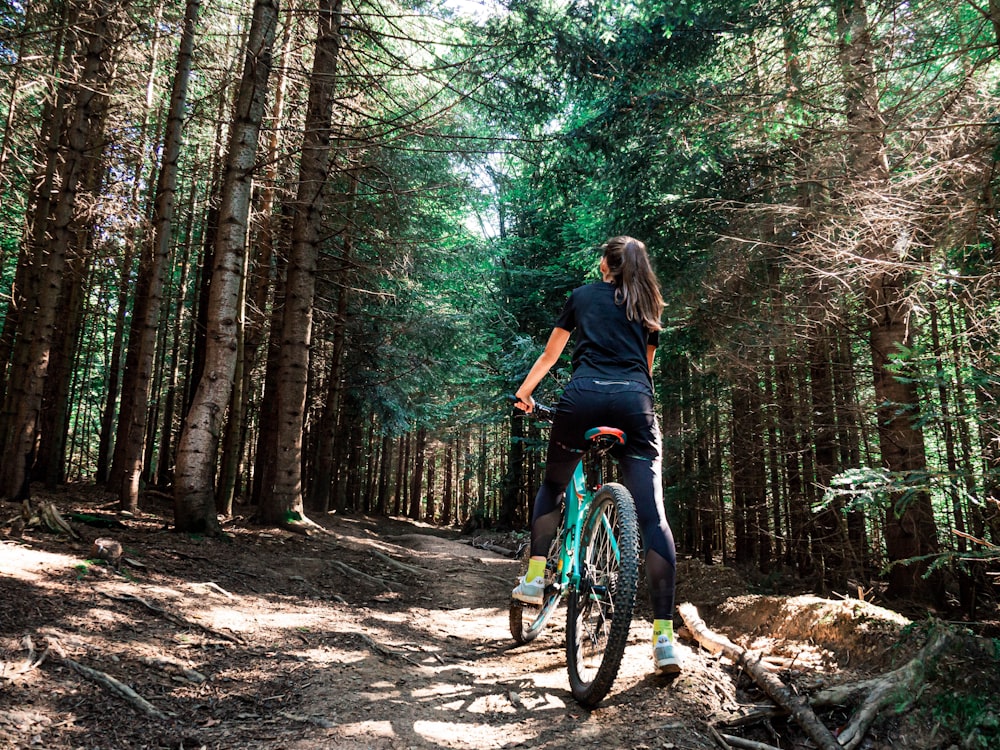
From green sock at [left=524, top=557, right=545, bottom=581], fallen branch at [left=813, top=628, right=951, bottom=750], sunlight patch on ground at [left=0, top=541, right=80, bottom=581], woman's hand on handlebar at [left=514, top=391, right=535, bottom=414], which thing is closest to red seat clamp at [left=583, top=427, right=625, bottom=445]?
woman's hand on handlebar at [left=514, top=391, right=535, bottom=414]

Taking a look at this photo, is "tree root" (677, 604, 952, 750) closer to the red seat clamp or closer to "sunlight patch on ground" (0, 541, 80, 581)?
the red seat clamp

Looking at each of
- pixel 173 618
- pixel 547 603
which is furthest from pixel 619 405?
pixel 173 618

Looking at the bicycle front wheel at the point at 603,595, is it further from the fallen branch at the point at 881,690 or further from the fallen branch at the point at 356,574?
the fallen branch at the point at 356,574

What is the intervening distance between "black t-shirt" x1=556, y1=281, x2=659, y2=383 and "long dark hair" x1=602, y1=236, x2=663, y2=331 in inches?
1.8

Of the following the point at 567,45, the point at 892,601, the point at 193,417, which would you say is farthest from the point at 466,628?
the point at 567,45

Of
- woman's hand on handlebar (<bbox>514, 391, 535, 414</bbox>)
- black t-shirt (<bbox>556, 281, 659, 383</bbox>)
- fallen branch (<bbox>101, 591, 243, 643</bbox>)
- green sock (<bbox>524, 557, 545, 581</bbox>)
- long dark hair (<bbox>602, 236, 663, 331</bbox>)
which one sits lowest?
fallen branch (<bbox>101, 591, 243, 643</bbox>)

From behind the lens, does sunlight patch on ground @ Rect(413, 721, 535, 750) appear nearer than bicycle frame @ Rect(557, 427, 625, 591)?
Yes

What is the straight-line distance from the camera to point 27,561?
438 centimetres

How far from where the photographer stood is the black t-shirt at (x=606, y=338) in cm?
346

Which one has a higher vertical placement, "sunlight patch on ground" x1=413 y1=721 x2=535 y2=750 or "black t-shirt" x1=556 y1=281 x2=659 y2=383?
"black t-shirt" x1=556 y1=281 x2=659 y2=383

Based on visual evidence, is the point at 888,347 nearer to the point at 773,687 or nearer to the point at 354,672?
the point at 773,687

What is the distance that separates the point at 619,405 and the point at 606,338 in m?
0.43

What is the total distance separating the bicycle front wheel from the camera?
3010mm

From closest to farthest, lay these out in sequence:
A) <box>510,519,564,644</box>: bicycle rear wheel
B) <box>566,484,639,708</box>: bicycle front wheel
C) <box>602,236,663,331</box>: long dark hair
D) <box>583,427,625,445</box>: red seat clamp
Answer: <box>566,484,639,708</box>: bicycle front wheel, <box>583,427,625,445</box>: red seat clamp, <box>602,236,663,331</box>: long dark hair, <box>510,519,564,644</box>: bicycle rear wheel
